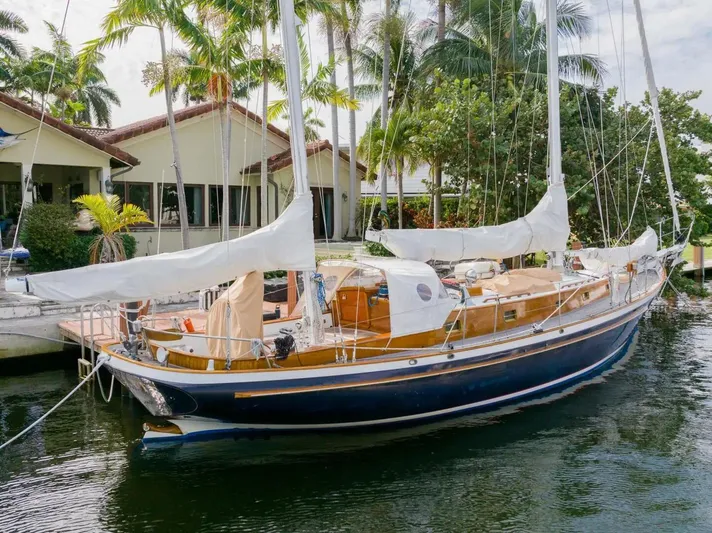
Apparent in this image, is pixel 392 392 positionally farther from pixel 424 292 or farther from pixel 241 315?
pixel 241 315

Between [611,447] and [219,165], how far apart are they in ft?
63.4

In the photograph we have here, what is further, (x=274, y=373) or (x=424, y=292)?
(x=424, y=292)

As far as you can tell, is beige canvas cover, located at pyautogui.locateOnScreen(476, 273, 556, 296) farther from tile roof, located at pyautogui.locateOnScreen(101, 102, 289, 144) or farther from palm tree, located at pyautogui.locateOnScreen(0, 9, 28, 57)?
palm tree, located at pyautogui.locateOnScreen(0, 9, 28, 57)

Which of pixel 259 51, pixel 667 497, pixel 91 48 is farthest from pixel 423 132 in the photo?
pixel 667 497

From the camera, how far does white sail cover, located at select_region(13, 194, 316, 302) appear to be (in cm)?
759

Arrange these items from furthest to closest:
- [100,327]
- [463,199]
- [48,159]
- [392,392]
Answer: [463,199] < [48,159] < [100,327] < [392,392]

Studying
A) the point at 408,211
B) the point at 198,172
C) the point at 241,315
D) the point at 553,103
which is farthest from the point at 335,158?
the point at 241,315

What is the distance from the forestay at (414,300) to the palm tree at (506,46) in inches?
679

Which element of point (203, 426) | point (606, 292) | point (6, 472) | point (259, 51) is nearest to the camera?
point (6, 472)

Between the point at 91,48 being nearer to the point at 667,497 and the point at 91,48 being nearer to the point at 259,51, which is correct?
the point at 259,51

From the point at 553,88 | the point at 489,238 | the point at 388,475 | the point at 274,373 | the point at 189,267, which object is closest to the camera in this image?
the point at 189,267

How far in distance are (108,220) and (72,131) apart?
4654 millimetres

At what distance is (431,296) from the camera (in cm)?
1004

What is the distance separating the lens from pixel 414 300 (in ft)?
32.5
